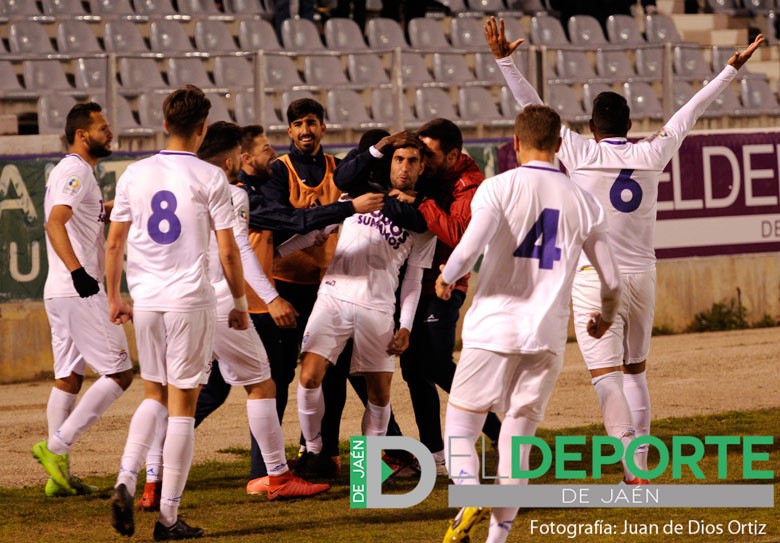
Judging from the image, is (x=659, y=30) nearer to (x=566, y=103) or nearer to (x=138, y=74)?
(x=566, y=103)

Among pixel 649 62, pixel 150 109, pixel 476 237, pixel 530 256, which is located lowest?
pixel 530 256

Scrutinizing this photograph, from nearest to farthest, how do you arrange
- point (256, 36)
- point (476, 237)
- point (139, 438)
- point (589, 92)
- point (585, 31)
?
1. point (476, 237)
2. point (139, 438)
3. point (589, 92)
4. point (256, 36)
5. point (585, 31)

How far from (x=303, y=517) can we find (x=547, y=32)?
13.2 meters

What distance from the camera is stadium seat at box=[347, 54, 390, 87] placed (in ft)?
52.3

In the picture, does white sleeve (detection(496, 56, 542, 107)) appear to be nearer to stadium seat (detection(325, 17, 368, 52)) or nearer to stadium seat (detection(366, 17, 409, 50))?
stadium seat (detection(325, 17, 368, 52))

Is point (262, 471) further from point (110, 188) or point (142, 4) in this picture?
point (142, 4)

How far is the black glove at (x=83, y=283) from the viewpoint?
7586 mm

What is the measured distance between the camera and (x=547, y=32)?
19.3 m

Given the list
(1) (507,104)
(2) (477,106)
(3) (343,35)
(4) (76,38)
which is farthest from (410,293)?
(3) (343,35)

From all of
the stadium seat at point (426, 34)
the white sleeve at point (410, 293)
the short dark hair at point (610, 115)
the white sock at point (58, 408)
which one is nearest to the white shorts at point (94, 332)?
the white sock at point (58, 408)

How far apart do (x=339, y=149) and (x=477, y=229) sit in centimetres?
787

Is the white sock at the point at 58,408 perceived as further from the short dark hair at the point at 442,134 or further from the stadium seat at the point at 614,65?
the stadium seat at the point at 614,65

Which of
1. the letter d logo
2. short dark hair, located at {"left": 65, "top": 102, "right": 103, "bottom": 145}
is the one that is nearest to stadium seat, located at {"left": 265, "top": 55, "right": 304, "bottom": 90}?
short dark hair, located at {"left": 65, "top": 102, "right": 103, "bottom": 145}

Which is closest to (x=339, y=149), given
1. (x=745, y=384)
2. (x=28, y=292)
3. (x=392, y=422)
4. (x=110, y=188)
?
(x=110, y=188)
